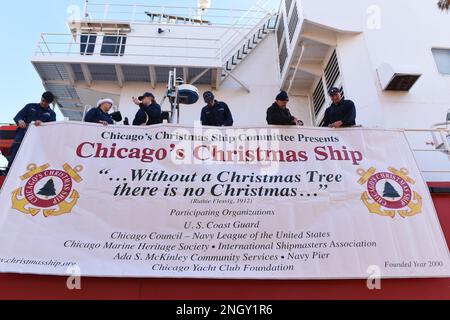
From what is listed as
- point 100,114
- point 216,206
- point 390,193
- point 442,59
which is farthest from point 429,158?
point 100,114

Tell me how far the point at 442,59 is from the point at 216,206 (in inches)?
291

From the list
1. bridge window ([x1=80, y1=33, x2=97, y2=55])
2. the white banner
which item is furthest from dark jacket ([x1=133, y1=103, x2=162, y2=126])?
bridge window ([x1=80, y1=33, x2=97, y2=55])

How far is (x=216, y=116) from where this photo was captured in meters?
5.75

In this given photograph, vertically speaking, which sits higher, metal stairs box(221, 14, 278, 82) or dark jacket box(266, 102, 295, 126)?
metal stairs box(221, 14, 278, 82)

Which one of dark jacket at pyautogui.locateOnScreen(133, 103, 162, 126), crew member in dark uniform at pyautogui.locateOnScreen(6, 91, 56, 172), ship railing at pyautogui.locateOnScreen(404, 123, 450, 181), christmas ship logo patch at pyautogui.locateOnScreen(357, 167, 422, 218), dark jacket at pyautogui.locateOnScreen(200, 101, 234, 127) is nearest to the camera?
christmas ship logo patch at pyautogui.locateOnScreen(357, 167, 422, 218)

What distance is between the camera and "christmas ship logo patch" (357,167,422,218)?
3976 mm

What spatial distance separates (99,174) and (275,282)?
248 centimetres

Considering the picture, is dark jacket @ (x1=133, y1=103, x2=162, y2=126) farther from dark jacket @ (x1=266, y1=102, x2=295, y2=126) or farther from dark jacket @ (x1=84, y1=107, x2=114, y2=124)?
dark jacket @ (x1=266, y1=102, x2=295, y2=126)

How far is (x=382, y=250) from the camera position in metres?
3.69

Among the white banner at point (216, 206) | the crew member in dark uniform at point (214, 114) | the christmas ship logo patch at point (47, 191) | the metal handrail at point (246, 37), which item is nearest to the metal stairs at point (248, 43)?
the metal handrail at point (246, 37)

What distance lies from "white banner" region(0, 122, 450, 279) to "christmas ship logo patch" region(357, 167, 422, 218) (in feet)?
0.05

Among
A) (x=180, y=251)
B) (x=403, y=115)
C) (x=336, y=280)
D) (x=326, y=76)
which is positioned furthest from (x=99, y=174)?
(x=326, y=76)

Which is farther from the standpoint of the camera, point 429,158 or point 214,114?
point 429,158

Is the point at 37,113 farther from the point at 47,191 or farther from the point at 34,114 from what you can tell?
the point at 47,191
